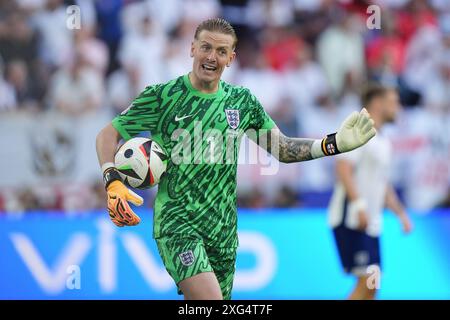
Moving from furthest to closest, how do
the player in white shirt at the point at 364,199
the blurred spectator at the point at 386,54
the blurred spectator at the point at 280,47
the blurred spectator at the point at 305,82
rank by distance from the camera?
the blurred spectator at the point at 280,47, the blurred spectator at the point at 386,54, the blurred spectator at the point at 305,82, the player in white shirt at the point at 364,199

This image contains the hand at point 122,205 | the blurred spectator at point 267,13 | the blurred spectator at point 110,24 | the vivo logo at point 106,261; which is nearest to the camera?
the hand at point 122,205

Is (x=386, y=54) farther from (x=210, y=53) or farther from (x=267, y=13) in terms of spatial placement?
(x=210, y=53)

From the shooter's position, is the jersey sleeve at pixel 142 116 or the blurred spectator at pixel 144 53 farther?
the blurred spectator at pixel 144 53

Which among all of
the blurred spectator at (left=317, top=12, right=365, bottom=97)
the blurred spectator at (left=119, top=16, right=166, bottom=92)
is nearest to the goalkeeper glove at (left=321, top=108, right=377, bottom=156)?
the blurred spectator at (left=119, top=16, right=166, bottom=92)

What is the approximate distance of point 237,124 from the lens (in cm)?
690

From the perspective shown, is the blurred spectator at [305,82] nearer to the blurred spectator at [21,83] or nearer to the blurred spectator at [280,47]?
the blurred spectator at [280,47]

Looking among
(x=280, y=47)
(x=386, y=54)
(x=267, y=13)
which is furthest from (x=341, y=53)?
(x=267, y=13)

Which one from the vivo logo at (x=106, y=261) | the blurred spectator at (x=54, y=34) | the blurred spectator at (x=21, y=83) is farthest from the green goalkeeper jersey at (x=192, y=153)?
the blurred spectator at (x=54, y=34)

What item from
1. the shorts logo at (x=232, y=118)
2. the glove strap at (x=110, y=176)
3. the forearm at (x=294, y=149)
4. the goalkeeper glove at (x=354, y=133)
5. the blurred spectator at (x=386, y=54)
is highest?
the blurred spectator at (x=386, y=54)

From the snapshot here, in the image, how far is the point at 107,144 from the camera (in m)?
6.85

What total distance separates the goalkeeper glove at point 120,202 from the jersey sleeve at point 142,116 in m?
0.37

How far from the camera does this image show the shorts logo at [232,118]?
22.5 ft

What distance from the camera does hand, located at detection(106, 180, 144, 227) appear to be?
6.48 metres
